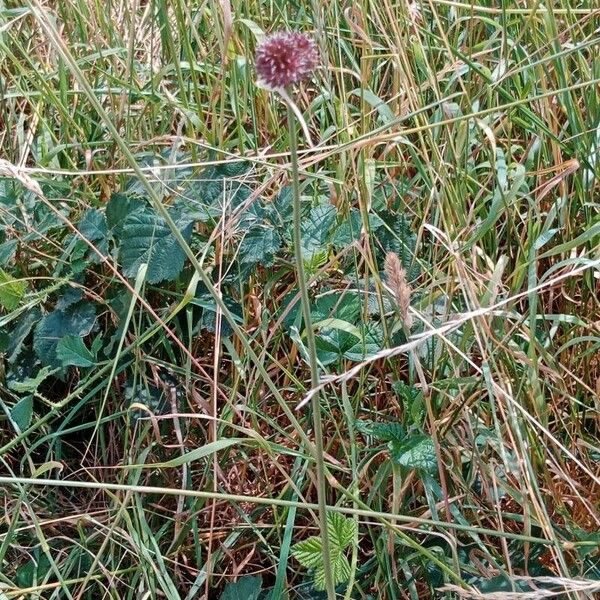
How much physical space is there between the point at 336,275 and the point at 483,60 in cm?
40

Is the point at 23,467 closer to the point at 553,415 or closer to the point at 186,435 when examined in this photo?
the point at 186,435

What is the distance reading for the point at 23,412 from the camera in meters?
1.13

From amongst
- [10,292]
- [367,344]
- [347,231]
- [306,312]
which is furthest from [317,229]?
[306,312]

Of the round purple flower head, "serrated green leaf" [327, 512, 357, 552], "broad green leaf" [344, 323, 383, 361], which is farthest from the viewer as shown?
"broad green leaf" [344, 323, 383, 361]

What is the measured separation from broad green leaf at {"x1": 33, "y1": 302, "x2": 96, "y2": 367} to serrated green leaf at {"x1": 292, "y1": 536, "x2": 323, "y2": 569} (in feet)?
1.33

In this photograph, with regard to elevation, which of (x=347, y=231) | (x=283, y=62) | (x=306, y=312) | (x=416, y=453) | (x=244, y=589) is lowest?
(x=244, y=589)

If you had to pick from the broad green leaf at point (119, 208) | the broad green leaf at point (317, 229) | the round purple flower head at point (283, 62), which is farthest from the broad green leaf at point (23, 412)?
the round purple flower head at point (283, 62)

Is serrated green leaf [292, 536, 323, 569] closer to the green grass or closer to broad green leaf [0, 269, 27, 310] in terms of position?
the green grass

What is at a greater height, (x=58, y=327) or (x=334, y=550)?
(x=58, y=327)

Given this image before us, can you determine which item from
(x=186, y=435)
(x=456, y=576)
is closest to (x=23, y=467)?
(x=186, y=435)

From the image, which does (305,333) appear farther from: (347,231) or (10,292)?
(10,292)

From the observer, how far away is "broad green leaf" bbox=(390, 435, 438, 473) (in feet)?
3.11

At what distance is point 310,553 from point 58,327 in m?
0.45

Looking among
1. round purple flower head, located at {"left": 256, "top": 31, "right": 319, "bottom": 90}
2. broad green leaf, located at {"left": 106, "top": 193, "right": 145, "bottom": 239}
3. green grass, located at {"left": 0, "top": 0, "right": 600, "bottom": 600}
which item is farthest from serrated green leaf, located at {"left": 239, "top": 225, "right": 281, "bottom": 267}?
round purple flower head, located at {"left": 256, "top": 31, "right": 319, "bottom": 90}
